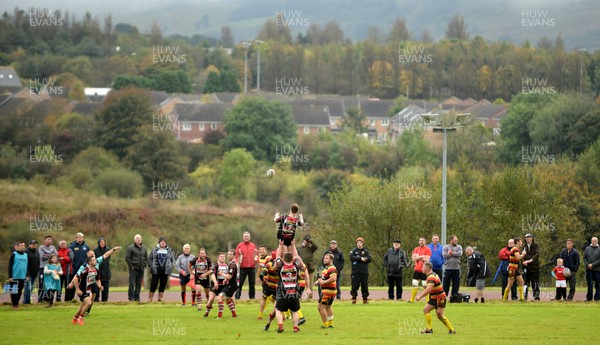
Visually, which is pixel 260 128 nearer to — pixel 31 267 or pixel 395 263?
pixel 395 263

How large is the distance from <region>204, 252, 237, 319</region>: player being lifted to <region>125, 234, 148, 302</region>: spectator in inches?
180

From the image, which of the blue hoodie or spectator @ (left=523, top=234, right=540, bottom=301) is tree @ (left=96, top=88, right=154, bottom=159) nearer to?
the blue hoodie

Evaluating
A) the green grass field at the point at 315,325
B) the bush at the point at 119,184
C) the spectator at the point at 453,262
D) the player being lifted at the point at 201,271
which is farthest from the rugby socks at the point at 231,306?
the bush at the point at 119,184

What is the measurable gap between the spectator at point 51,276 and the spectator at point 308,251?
744cm

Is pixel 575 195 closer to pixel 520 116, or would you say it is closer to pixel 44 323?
pixel 520 116

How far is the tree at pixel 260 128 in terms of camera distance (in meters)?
129

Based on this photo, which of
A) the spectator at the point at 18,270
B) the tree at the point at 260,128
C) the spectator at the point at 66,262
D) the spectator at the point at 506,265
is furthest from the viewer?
the tree at the point at 260,128

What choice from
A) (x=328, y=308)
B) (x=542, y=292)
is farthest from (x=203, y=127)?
(x=328, y=308)

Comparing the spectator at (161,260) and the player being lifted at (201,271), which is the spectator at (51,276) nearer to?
the spectator at (161,260)

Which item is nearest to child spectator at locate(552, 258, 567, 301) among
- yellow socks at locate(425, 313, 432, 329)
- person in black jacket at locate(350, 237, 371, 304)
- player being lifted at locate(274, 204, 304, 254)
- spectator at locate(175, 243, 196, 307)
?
person in black jacket at locate(350, 237, 371, 304)

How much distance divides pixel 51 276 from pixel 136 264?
303 centimetres

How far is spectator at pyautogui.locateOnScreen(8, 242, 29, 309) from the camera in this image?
31.8 meters

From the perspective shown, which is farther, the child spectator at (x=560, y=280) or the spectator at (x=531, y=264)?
the child spectator at (x=560, y=280)

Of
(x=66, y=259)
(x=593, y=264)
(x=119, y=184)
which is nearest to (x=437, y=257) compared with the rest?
(x=593, y=264)
